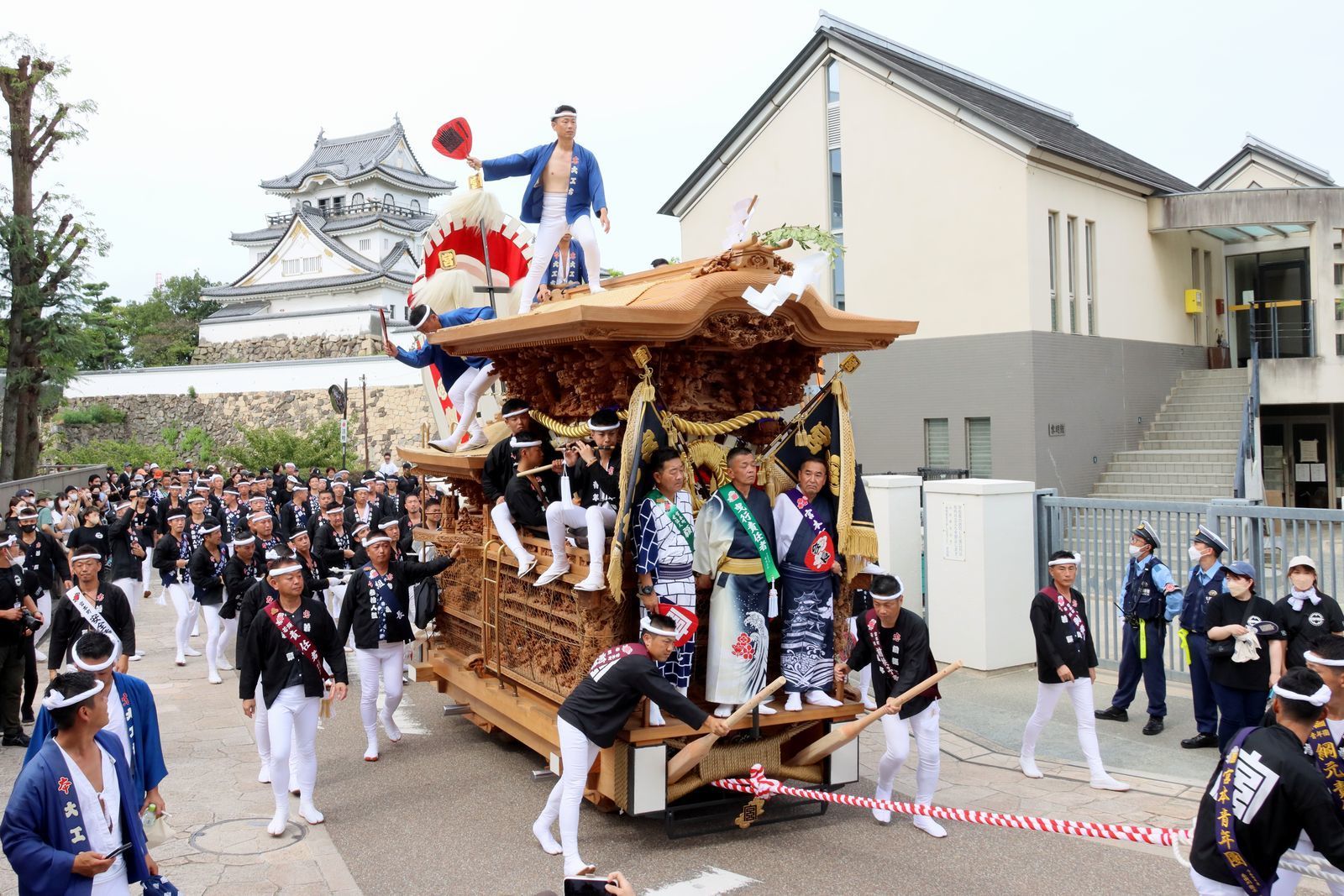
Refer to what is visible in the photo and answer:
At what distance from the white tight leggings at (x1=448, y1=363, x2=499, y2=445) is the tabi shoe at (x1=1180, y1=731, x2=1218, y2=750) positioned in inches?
261

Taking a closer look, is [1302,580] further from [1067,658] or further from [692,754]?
[692,754]

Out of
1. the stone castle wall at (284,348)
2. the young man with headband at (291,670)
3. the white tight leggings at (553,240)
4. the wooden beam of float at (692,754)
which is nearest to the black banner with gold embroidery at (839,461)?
the wooden beam of float at (692,754)

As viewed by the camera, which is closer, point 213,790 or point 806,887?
point 806,887

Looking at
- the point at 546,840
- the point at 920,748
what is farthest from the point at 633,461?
the point at 920,748

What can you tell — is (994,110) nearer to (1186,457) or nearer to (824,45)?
(824,45)

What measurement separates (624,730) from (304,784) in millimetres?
2550

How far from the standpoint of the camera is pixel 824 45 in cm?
2036

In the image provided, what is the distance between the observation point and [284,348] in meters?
42.8

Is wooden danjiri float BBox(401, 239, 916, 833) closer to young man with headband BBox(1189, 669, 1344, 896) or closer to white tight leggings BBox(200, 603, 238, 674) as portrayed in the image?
young man with headband BBox(1189, 669, 1344, 896)

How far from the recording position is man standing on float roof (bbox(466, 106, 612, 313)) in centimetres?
877

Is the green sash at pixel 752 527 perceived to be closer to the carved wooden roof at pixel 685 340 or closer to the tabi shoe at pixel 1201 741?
the carved wooden roof at pixel 685 340

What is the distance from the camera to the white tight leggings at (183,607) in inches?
487

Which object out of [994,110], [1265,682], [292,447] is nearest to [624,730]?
[1265,682]

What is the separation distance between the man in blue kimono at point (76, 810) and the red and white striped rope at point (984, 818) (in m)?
3.35
